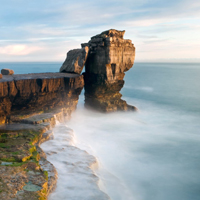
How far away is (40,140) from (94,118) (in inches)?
425

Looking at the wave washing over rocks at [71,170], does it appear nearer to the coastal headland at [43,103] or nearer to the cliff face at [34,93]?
the coastal headland at [43,103]

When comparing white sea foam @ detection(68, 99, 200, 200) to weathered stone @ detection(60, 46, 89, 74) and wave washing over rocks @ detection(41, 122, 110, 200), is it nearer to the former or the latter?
wave washing over rocks @ detection(41, 122, 110, 200)

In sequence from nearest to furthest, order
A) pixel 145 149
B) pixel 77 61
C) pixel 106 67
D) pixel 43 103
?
pixel 145 149 → pixel 43 103 → pixel 77 61 → pixel 106 67

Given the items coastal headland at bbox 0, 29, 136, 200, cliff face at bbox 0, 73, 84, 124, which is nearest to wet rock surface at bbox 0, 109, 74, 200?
coastal headland at bbox 0, 29, 136, 200

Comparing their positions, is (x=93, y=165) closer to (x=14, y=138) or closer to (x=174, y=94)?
(x=14, y=138)

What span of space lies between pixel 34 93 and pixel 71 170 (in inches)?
333

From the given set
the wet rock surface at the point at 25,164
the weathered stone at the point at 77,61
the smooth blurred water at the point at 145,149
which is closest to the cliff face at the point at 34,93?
the wet rock surface at the point at 25,164

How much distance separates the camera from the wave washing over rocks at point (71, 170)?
8.25 meters

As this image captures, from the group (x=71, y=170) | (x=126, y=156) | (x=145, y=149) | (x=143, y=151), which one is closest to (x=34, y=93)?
(x=126, y=156)

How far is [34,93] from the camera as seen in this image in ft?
55.3

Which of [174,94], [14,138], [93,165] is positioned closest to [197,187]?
[93,165]

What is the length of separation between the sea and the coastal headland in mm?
875

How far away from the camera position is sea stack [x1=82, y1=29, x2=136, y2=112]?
23203 millimetres

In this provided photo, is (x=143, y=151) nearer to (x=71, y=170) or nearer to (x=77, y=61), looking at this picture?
(x=71, y=170)
